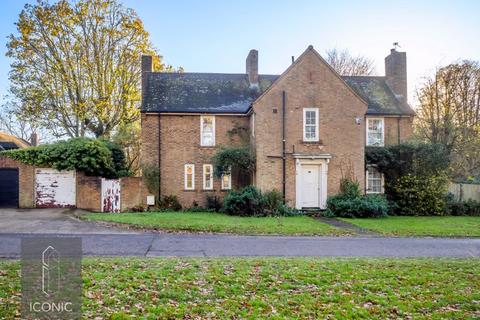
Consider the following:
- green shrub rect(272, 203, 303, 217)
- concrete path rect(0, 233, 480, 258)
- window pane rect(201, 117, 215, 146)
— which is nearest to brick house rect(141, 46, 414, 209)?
window pane rect(201, 117, 215, 146)

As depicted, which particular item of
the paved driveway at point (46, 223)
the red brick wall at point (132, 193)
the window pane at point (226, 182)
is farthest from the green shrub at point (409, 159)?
the paved driveway at point (46, 223)

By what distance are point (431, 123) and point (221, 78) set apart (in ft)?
59.5

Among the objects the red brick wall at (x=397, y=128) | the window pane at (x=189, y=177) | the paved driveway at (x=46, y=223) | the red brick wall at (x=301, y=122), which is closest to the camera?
the paved driveway at (x=46, y=223)

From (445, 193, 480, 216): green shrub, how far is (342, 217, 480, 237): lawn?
3.39 meters

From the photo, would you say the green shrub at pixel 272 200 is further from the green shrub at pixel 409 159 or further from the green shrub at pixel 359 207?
the green shrub at pixel 409 159

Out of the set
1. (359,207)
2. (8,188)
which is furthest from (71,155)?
(359,207)

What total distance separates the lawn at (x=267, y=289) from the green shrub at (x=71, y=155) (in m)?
14.4

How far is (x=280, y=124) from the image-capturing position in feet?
72.8

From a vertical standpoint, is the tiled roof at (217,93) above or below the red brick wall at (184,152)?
above

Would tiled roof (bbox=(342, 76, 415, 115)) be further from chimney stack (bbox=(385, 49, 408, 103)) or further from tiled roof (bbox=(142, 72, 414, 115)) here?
chimney stack (bbox=(385, 49, 408, 103))

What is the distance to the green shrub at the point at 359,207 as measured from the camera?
20.7 meters

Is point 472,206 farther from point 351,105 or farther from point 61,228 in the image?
point 61,228

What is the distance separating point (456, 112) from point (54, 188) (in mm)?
31456

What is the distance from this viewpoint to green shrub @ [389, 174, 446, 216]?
22812 millimetres
